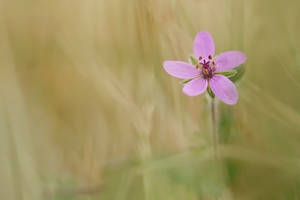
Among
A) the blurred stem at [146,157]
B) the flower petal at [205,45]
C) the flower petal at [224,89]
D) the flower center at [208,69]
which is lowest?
the blurred stem at [146,157]

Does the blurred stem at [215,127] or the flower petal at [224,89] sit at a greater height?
the flower petal at [224,89]

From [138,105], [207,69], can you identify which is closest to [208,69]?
[207,69]

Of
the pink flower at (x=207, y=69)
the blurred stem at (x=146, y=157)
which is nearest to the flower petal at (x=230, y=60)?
the pink flower at (x=207, y=69)

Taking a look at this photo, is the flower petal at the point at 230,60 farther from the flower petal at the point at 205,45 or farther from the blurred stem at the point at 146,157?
the blurred stem at the point at 146,157

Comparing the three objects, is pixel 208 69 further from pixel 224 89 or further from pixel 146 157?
pixel 146 157

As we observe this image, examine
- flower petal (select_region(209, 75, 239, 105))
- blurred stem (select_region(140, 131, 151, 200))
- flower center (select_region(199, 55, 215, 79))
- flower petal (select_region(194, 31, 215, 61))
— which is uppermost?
flower petal (select_region(194, 31, 215, 61))

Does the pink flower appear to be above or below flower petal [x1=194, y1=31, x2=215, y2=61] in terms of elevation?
below

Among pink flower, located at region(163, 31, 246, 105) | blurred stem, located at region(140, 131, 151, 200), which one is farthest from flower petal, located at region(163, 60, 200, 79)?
blurred stem, located at region(140, 131, 151, 200)

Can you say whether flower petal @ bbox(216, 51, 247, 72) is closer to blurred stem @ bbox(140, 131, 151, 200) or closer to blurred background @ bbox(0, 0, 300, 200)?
blurred background @ bbox(0, 0, 300, 200)

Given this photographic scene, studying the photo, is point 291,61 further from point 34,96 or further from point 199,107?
point 34,96
